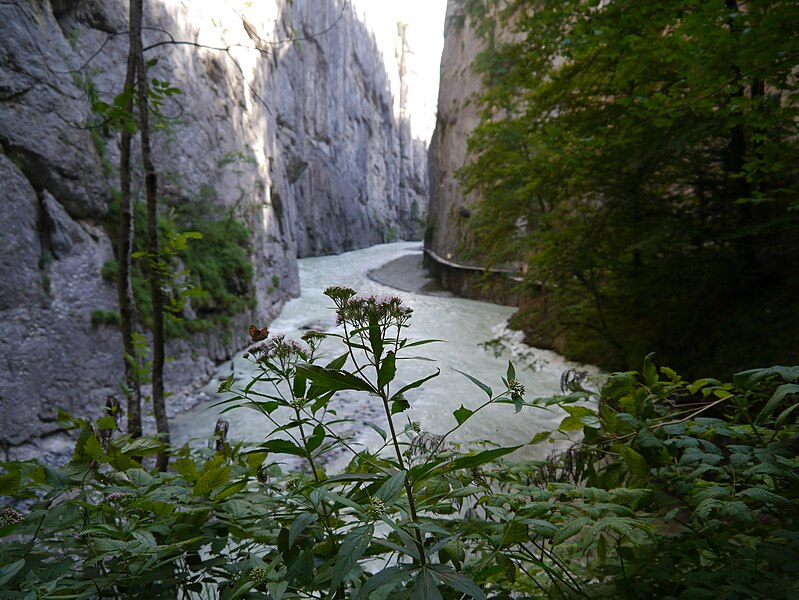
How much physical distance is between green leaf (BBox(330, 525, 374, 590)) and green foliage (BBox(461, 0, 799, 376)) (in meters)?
2.81

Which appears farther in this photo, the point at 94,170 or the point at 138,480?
the point at 94,170

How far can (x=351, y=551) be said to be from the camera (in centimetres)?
71

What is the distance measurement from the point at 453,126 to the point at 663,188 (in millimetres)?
18725

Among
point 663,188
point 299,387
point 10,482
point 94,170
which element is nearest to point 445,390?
point 663,188

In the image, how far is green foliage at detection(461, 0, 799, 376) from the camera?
2.80 metres

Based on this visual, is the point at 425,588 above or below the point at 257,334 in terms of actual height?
below

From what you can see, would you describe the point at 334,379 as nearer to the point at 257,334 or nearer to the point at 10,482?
the point at 257,334

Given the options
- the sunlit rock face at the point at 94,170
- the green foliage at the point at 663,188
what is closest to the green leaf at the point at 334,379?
the sunlit rock face at the point at 94,170

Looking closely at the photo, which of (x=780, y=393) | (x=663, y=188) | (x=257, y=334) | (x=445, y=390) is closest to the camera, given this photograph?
(x=780, y=393)

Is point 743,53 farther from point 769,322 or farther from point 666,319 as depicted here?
point 666,319

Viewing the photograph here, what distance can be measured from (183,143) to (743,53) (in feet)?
29.8

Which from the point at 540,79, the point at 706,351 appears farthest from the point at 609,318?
the point at 540,79

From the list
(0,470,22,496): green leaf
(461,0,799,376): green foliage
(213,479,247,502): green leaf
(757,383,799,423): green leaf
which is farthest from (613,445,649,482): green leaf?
(461,0,799,376): green foliage

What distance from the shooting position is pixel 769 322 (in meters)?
3.76
